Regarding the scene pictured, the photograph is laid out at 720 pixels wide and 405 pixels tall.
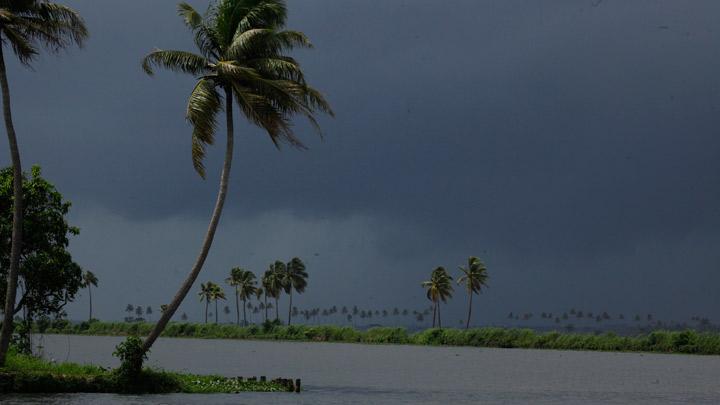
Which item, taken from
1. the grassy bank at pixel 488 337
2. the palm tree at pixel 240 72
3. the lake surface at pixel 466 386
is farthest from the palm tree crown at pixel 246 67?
the grassy bank at pixel 488 337

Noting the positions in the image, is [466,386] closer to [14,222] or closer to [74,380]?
[74,380]

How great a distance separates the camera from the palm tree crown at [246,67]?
3759cm

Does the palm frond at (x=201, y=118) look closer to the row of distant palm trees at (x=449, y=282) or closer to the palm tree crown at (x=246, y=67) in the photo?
the palm tree crown at (x=246, y=67)

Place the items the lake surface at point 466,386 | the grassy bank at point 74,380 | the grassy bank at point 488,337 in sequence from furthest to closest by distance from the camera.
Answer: the grassy bank at point 488,337 → the lake surface at point 466,386 → the grassy bank at point 74,380

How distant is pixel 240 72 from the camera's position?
36.9 metres

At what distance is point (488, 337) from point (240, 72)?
110m

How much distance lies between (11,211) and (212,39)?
12920 millimetres

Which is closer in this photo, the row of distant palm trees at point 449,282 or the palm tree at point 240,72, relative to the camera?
the palm tree at point 240,72

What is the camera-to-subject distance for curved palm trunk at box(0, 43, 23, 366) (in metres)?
34.7

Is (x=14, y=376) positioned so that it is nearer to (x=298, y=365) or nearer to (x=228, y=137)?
(x=228, y=137)

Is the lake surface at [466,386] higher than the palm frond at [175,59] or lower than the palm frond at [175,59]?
lower

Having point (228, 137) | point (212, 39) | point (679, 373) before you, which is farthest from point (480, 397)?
point (679, 373)

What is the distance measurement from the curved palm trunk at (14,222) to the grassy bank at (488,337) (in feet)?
206

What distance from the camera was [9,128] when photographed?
117 feet
